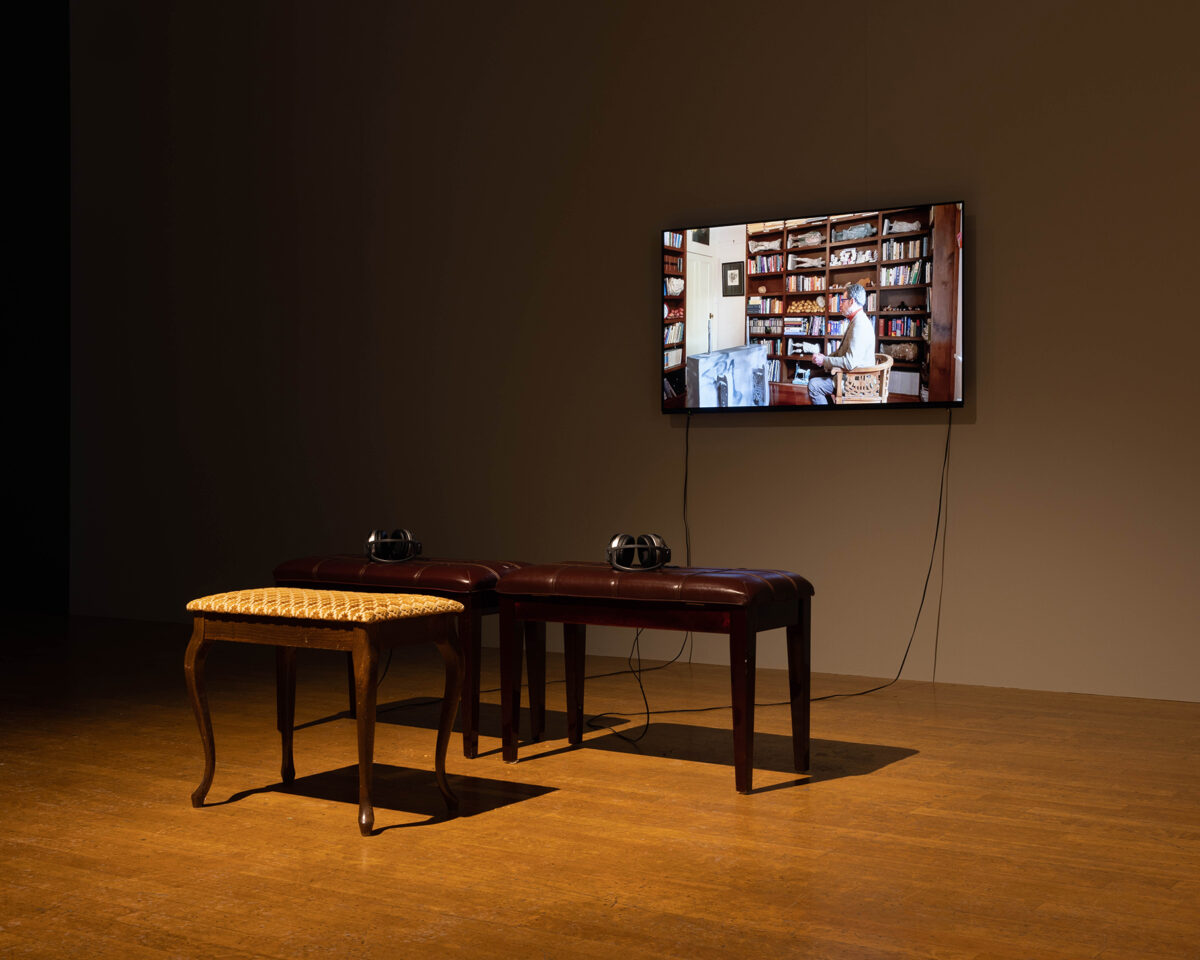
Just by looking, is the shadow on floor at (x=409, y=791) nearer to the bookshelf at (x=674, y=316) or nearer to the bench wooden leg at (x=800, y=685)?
the bench wooden leg at (x=800, y=685)

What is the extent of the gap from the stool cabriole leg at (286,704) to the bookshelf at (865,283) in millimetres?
2593

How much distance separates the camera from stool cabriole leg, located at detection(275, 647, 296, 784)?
350 cm

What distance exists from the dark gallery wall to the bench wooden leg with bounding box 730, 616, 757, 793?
2.14 m

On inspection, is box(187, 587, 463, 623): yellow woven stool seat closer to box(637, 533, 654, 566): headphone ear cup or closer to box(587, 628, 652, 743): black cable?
box(637, 533, 654, 566): headphone ear cup

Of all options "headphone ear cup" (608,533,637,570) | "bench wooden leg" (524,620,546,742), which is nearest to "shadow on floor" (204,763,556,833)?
"bench wooden leg" (524,620,546,742)

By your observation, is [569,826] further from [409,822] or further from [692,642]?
[692,642]

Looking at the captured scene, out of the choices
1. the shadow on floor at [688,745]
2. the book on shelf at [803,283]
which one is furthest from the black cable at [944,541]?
the shadow on floor at [688,745]

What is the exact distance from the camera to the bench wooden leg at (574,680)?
157 inches

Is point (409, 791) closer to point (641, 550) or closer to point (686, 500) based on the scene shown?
point (641, 550)

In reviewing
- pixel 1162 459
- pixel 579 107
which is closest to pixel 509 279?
pixel 579 107

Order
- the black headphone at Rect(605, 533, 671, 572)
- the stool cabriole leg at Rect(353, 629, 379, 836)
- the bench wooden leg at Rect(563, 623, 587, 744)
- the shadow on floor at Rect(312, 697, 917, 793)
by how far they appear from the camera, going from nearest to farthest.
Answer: the stool cabriole leg at Rect(353, 629, 379, 836)
the black headphone at Rect(605, 533, 671, 572)
the shadow on floor at Rect(312, 697, 917, 793)
the bench wooden leg at Rect(563, 623, 587, 744)

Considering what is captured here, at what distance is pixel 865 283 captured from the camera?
532 centimetres

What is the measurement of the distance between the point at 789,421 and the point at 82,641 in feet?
11.8

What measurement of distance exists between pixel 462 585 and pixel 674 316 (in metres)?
2.29
